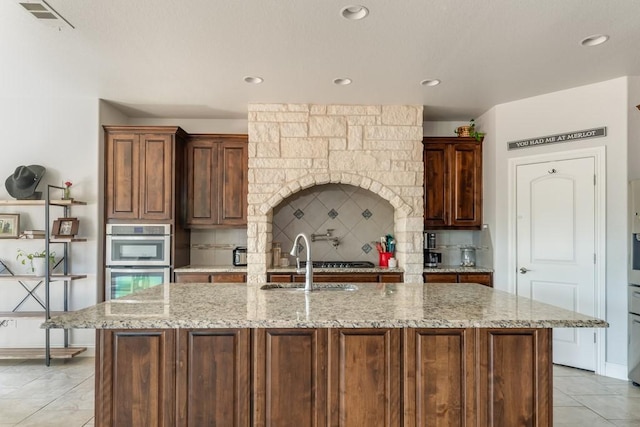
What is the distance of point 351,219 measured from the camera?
17.0ft

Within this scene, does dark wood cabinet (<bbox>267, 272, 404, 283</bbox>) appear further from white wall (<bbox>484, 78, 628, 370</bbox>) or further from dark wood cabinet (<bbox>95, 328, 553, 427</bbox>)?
dark wood cabinet (<bbox>95, 328, 553, 427</bbox>)

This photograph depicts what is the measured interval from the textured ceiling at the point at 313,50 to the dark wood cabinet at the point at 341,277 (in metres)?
1.90

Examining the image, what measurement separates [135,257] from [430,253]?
3400 mm

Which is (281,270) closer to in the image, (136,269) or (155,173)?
(136,269)

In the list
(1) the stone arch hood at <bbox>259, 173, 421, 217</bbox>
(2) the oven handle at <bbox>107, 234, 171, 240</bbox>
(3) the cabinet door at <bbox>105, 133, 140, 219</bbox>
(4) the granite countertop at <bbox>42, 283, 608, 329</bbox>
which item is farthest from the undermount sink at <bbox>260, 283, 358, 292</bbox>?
(3) the cabinet door at <bbox>105, 133, 140, 219</bbox>

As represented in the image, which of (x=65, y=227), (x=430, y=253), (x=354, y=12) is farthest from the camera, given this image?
(x=430, y=253)

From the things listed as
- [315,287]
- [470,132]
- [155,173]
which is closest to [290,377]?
[315,287]

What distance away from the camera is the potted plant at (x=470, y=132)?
484 centimetres

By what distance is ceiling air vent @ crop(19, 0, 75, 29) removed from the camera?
2.56 m

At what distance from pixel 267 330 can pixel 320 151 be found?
9.24ft

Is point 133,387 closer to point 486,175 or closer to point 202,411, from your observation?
point 202,411

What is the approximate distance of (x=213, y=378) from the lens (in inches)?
79.4

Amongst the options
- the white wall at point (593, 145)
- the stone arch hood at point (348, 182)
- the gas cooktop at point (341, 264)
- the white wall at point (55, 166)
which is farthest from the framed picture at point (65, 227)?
the white wall at point (593, 145)

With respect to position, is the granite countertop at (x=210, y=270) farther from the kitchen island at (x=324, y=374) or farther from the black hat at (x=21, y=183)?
the kitchen island at (x=324, y=374)
